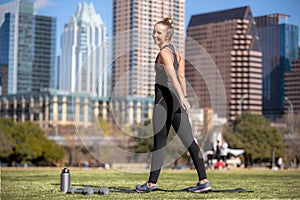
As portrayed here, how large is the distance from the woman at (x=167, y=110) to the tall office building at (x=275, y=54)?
13837 cm

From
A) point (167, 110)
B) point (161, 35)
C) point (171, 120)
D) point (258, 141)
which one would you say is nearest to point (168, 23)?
point (161, 35)

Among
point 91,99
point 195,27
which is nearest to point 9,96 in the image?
point 195,27

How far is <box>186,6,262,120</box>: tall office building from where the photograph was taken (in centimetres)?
14162

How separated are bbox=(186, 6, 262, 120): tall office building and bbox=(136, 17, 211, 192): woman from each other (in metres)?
128

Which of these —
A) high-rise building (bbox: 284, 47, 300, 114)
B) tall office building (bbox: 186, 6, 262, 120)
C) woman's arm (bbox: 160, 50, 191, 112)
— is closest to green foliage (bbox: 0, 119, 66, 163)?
woman's arm (bbox: 160, 50, 191, 112)

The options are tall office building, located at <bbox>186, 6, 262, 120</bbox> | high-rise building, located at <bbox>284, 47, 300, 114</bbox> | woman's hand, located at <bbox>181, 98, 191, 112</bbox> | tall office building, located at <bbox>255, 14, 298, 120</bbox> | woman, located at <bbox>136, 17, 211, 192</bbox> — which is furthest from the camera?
tall office building, located at <bbox>255, 14, 298, 120</bbox>

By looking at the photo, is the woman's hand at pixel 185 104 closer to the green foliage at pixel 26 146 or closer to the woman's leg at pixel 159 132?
the woman's leg at pixel 159 132

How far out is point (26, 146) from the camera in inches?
2029

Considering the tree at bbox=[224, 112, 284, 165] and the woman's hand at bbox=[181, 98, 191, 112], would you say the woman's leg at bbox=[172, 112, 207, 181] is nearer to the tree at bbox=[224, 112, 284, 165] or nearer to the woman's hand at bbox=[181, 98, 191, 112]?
the woman's hand at bbox=[181, 98, 191, 112]

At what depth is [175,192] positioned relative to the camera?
10.1m

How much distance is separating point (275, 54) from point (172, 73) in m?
168

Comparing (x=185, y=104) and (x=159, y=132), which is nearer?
(x=185, y=104)

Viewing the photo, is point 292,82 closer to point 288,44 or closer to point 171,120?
point 288,44

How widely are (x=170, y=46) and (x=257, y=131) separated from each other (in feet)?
154
